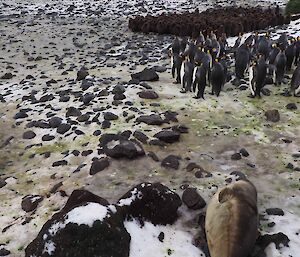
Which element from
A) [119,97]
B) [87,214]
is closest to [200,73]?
[119,97]

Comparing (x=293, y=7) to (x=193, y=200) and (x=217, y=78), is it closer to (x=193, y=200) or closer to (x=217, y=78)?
(x=217, y=78)

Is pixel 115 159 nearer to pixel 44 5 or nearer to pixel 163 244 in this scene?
pixel 163 244

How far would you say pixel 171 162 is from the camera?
18.9 ft

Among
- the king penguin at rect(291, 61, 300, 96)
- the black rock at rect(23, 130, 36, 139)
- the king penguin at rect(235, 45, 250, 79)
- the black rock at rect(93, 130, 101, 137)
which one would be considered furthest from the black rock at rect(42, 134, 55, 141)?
the king penguin at rect(291, 61, 300, 96)

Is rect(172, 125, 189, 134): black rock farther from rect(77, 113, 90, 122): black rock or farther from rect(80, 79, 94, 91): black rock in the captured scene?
rect(80, 79, 94, 91): black rock

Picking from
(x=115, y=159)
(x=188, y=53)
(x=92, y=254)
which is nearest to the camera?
(x=92, y=254)

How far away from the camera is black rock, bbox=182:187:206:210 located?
4.82 metres

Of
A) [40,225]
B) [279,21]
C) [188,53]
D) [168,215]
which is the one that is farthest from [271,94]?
[279,21]

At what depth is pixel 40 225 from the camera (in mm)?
4688

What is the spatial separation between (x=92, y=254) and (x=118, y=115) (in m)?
3.72

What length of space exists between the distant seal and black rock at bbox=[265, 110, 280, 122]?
10.4 ft

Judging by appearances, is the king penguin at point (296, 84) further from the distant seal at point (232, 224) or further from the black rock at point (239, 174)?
the distant seal at point (232, 224)

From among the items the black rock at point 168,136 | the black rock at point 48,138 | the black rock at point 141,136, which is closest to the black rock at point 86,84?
the black rock at point 48,138

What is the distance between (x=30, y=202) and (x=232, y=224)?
254cm
